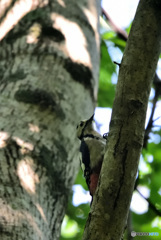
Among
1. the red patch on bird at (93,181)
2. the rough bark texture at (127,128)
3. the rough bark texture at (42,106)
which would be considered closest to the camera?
the rough bark texture at (127,128)

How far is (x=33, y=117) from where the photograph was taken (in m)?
2.25

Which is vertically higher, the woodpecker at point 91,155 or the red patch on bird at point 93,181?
the woodpecker at point 91,155

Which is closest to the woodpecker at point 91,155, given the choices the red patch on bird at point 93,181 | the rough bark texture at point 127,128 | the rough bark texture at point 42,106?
the red patch on bird at point 93,181

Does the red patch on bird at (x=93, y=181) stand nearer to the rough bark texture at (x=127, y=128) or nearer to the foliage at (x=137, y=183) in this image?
the foliage at (x=137, y=183)

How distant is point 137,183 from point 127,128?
52.3 inches

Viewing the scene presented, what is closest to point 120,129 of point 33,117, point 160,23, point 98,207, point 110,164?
point 110,164

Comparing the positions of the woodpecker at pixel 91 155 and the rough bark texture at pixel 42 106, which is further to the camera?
the woodpecker at pixel 91 155

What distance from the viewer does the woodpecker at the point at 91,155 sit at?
279 centimetres

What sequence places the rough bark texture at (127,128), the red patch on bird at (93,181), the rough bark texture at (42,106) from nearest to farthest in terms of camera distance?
the rough bark texture at (127,128), the rough bark texture at (42,106), the red patch on bird at (93,181)

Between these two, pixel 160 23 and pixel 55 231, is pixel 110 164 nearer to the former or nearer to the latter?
pixel 55 231

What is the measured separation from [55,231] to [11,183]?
1.10 ft

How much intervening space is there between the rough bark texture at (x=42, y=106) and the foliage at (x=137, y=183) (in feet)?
1.96

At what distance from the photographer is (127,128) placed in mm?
1653

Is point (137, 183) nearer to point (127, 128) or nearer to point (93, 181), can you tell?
point (93, 181)
